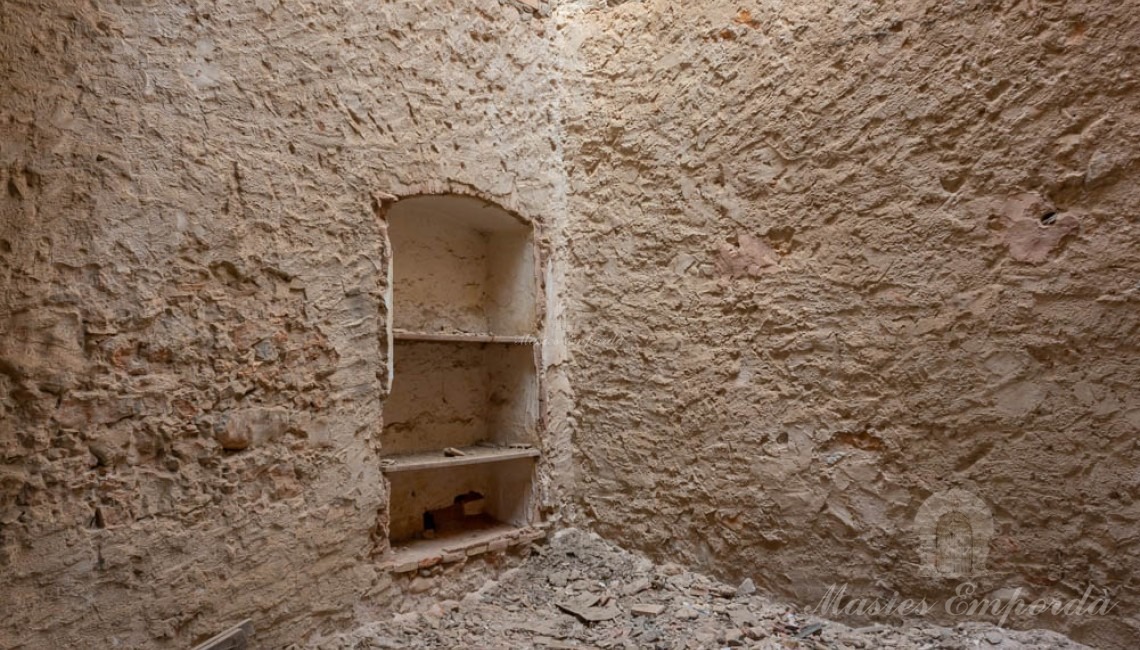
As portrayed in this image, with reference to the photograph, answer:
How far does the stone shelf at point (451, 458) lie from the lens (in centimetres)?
222

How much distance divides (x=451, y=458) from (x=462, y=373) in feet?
1.76

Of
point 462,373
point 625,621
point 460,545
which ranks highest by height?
point 462,373

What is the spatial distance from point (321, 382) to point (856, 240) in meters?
1.78

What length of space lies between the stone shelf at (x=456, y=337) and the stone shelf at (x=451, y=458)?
453 mm

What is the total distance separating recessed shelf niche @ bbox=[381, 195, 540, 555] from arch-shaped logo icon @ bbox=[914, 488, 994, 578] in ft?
4.69

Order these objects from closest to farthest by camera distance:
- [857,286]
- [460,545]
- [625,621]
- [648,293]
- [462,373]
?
[857,286]
[625,621]
[460,545]
[648,293]
[462,373]

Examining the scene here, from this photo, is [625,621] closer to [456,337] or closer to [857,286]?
[456,337]

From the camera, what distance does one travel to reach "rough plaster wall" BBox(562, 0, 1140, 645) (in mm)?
1657

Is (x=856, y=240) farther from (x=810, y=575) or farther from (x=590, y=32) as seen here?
(x=590, y=32)

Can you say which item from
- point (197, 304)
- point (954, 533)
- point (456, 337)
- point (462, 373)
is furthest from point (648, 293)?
point (197, 304)

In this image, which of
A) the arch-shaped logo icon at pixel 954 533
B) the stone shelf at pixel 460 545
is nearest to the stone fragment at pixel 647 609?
the stone shelf at pixel 460 545

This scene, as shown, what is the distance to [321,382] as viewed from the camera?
78.3 inches

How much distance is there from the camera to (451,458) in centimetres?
239

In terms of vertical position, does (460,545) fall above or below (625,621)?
above
